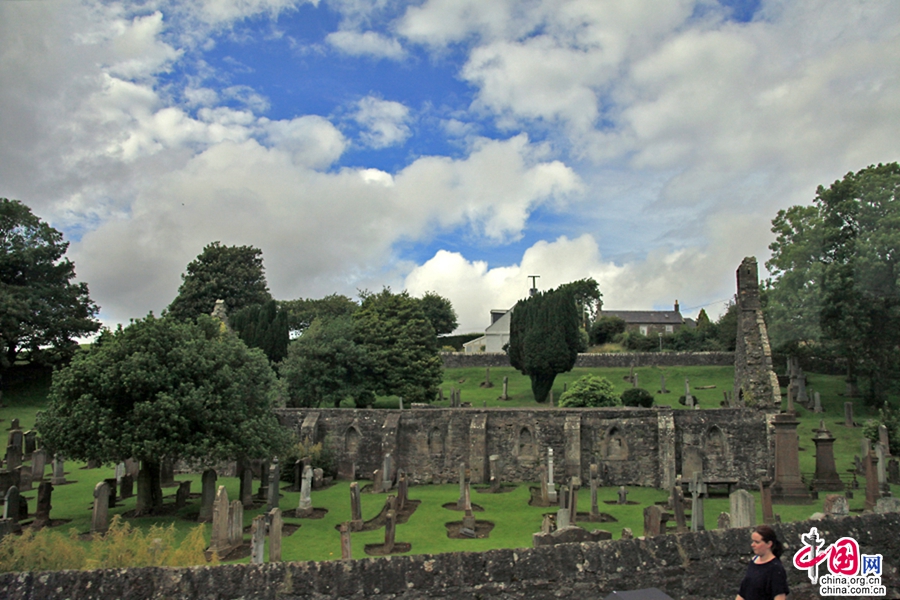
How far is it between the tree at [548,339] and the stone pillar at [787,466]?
20789mm

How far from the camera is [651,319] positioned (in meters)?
80.8

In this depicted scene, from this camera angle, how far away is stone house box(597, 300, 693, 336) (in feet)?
255

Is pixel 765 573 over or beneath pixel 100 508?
over

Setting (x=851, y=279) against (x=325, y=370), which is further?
(x=325, y=370)

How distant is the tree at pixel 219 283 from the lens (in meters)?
58.0

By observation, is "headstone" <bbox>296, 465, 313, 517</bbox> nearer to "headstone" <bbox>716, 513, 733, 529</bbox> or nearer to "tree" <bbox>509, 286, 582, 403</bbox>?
"headstone" <bbox>716, 513, 733, 529</bbox>

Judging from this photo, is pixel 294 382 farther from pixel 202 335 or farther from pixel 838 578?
pixel 838 578

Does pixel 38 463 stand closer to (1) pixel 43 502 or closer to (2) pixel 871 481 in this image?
(1) pixel 43 502

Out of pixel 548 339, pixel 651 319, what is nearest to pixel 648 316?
pixel 651 319

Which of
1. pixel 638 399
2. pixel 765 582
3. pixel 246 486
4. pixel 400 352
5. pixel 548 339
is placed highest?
pixel 548 339

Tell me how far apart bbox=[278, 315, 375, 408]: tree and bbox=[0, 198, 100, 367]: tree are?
17632mm

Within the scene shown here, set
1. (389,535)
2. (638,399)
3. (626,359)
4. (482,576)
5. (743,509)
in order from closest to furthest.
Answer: (482,576) < (743,509) < (389,535) < (638,399) < (626,359)

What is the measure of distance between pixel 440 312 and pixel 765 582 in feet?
258

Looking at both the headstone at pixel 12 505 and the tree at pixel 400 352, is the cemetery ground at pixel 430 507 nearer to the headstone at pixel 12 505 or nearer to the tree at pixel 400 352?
the headstone at pixel 12 505
